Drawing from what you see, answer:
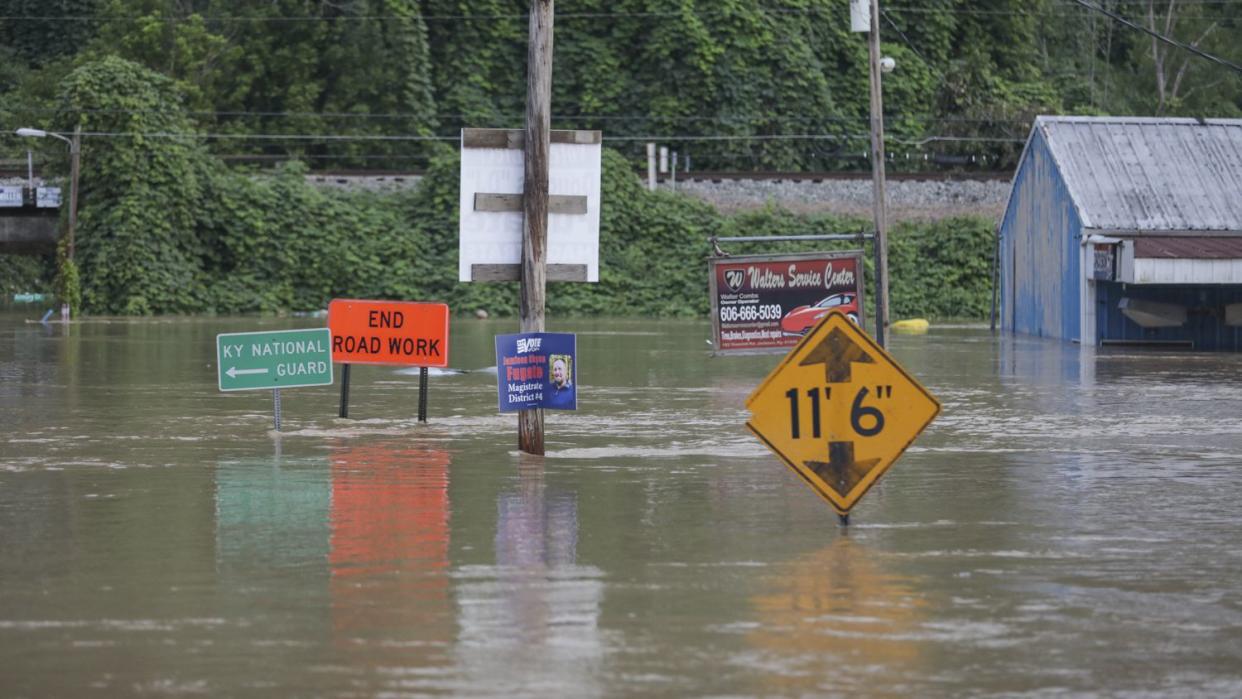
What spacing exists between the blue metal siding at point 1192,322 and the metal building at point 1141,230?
0.07 ft

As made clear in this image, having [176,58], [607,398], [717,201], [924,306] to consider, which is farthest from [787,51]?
[607,398]

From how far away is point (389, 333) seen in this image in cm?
1922

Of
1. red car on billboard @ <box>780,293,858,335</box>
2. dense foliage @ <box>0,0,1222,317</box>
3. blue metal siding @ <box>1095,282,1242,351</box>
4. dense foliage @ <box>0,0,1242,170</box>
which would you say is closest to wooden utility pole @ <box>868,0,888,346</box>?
blue metal siding @ <box>1095,282,1242,351</box>

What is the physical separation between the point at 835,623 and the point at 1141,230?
30054 millimetres

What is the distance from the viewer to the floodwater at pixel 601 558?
25.0 feet

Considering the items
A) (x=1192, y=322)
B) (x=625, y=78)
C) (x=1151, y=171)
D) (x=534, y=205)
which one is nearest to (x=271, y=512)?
(x=534, y=205)

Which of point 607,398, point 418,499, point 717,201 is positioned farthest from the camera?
point 717,201

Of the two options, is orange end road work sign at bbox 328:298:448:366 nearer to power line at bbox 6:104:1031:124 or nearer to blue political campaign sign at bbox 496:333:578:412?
blue political campaign sign at bbox 496:333:578:412

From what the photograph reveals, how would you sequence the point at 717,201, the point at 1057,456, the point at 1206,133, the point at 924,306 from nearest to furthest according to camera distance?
the point at 1057,456, the point at 1206,133, the point at 924,306, the point at 717,201

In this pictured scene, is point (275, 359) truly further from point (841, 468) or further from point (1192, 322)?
point (1192, 322)

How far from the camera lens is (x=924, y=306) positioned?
204ft

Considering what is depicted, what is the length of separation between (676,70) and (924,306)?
16.5 m

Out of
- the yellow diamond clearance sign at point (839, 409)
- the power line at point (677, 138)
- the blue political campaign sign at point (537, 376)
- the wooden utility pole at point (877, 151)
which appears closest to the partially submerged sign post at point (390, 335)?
the blue political campaign sign at point (537, 376)

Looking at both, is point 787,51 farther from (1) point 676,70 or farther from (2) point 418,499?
(2) point 418,499
